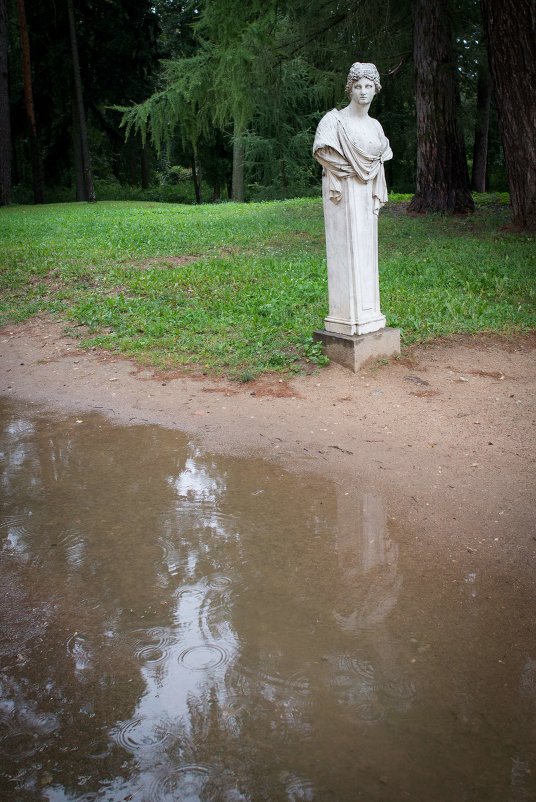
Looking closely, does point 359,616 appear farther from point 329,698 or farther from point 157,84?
point 157,84

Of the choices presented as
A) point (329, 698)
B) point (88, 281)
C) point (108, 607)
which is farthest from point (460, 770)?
point (88, 281)

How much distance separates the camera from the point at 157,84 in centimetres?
3142

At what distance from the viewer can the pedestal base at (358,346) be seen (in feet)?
20.6

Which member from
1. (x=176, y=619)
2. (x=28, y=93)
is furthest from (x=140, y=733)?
(x=28, y=93)

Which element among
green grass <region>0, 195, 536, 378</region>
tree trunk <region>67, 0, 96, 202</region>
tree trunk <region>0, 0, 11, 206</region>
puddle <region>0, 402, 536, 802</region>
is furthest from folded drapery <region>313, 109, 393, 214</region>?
tree trunk <region>67, 0, 96, 202</region>

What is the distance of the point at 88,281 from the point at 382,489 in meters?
6.99

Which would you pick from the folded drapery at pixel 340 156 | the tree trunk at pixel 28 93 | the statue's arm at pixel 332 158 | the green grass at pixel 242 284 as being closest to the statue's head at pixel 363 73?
the folded drapery at pixel 340 156

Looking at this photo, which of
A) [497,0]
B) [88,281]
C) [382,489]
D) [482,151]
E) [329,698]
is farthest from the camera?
[482,151]

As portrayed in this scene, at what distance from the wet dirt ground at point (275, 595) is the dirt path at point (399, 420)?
23 mm

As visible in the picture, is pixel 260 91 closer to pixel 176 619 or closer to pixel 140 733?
pixel 176 619

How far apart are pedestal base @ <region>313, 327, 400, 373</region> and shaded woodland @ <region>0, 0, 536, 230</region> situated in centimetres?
682

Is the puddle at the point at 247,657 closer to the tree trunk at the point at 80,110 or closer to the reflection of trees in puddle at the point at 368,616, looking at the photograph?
the reflection of trees in puddle at the point at 368,616

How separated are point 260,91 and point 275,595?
14.4 metres

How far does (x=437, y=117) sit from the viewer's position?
552 inches
